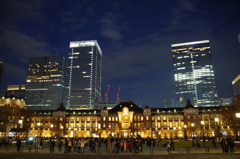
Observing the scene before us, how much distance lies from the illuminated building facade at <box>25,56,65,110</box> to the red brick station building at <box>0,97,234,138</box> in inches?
3203

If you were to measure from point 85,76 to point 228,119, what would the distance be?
15090cm

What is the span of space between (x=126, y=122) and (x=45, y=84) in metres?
118

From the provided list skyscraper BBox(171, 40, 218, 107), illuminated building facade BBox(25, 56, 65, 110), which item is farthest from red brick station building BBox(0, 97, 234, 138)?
skyscraper BBox(171, 40, 218, 107)

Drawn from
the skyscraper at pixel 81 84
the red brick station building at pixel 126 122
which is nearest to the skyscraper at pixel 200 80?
the skyscraper at pixel 81 84

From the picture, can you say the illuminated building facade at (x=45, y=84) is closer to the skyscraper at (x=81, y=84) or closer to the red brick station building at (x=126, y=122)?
the skyscraper at (x=81, y=84)

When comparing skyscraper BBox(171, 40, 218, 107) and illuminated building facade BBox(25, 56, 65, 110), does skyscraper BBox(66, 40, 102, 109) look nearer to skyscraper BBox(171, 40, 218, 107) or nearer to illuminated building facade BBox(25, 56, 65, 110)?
illuminated building facade BBox(25, 56, 65, 110)

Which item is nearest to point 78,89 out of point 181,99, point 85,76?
point 85,76

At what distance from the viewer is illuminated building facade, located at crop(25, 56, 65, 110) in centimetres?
18850

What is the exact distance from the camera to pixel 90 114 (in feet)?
354

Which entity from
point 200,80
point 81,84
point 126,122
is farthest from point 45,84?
point 200,80

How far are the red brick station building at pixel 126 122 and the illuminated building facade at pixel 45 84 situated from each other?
81359mm

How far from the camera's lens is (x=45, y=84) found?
19150cm

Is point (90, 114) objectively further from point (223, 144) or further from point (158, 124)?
point (223, 144)

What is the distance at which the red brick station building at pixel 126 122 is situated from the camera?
98000 millimetres
